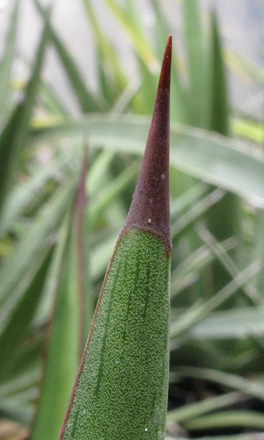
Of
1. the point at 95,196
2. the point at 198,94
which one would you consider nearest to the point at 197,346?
the point at 95,196

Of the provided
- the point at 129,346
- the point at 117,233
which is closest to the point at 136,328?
the point at 129,346

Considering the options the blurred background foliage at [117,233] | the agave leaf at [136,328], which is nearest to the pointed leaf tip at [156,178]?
the agave leaf at [136,328]

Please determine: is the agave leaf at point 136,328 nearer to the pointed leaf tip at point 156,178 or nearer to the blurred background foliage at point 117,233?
the pointed leaf tip at point 156,178

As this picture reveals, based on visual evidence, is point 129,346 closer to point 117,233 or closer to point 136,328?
point 136,328

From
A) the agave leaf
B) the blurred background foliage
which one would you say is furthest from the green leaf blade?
the blurred background foliage

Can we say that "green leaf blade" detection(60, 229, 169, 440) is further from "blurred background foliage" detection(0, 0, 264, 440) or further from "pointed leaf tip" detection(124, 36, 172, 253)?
"blurred background foliage" detection(0, 0, 264, 440)
